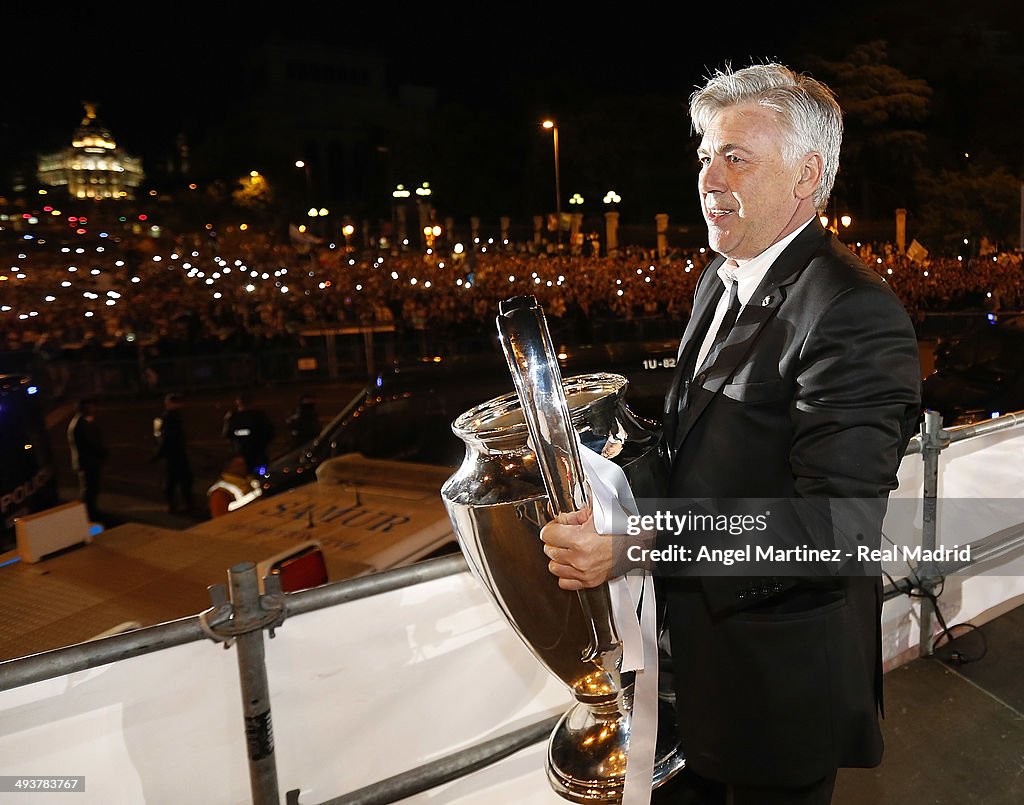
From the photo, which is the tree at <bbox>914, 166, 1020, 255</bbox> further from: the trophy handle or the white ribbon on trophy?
the trophy handle

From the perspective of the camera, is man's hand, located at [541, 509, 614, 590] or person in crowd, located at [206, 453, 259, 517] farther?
person in crowd, located at [206, 453, 259, 517]

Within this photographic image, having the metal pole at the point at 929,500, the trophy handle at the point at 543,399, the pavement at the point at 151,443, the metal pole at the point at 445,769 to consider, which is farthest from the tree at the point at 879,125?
the trophy handle at the point at 543,399

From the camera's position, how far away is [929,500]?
3066 mm

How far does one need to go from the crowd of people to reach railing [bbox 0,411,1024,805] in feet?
56.9

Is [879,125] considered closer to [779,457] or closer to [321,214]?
[321,214]

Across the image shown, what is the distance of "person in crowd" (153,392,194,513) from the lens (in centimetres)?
890

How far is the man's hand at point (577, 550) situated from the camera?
3.81ft

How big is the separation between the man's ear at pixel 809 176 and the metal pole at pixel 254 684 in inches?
49.3

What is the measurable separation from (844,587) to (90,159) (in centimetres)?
2439

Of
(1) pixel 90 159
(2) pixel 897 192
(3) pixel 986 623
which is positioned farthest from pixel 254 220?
(3) pixel 986 623

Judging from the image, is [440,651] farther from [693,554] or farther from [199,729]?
[693,554]

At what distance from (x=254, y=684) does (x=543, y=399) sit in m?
0.97

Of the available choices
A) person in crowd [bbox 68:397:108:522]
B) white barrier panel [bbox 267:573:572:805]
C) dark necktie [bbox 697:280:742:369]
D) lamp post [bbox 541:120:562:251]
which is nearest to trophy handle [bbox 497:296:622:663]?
dark necktie [bbox 697:280:742:369]

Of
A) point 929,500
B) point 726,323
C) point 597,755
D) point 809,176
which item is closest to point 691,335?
point 726,323
